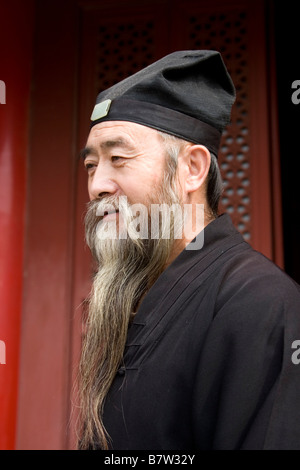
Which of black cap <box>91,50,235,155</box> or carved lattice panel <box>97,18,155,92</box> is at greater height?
carved lattice panel <box>97,18,155,92</box>

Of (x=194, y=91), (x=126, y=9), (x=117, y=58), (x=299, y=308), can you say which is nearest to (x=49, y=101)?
(x=117, y=58)

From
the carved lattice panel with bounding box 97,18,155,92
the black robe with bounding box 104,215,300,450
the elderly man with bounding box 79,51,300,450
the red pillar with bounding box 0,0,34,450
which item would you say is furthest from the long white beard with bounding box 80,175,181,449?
the carved lattice panel with bounding box 97,18,155,92

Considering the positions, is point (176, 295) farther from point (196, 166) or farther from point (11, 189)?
point (11, 189)

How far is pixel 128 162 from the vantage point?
5.84ft

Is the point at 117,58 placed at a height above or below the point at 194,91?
above

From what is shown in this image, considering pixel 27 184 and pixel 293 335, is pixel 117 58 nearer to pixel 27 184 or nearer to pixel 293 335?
pixel 27 184

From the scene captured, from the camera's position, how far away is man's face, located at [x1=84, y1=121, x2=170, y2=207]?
1.77 meters

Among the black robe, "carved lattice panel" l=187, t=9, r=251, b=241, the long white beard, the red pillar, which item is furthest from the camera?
"carved lattice panel" l=187, t=9, r=251, b=241

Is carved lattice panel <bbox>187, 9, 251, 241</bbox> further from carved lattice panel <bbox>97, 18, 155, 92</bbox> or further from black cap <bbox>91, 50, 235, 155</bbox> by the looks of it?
black cap <bbox>91, 50, 235, 155</bbox>

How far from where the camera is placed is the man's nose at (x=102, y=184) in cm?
179

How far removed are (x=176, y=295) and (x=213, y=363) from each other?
27 cm

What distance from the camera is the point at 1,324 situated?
2705 mm

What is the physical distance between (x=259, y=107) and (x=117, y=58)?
84cm

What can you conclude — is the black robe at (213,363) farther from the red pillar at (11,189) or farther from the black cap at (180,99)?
the red pillar at (11,189)
